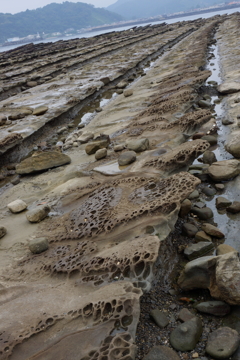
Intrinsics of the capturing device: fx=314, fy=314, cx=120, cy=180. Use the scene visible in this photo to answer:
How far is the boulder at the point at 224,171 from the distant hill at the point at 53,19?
112648 mm

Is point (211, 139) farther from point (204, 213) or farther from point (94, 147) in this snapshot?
point (204, 213)

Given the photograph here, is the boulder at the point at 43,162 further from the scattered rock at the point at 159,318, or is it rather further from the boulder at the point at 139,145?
the scattered rock at the point at 159,318

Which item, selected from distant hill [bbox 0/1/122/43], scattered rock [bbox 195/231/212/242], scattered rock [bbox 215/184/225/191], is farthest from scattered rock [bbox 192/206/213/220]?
distant hill [bbox 0/1/122/43]

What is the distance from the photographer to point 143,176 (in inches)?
138

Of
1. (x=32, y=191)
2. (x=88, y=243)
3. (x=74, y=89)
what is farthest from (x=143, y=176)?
(x=74, y=89)

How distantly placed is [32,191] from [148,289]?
8.13 ft

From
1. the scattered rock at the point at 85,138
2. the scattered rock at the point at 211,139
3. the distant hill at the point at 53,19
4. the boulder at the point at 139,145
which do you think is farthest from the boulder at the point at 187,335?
the distant hill at the point at 53,19

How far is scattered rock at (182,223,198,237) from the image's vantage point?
2639mm

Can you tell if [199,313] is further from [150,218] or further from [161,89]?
[161,89]

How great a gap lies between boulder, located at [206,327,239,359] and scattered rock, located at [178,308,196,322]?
0.56 ft

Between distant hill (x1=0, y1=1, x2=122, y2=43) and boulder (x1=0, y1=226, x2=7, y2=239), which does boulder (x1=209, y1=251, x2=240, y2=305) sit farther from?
distant hill (x1=0, y1=1, x2=122, y2=43)

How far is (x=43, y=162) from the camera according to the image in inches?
180

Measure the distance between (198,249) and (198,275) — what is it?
0.38 m

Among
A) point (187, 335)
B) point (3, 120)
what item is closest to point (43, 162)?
point (3, 120)
